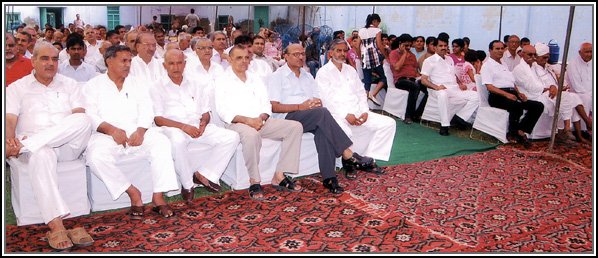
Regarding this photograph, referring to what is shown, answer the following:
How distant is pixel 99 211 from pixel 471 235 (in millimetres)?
2410

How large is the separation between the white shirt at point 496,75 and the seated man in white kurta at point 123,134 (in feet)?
12.6

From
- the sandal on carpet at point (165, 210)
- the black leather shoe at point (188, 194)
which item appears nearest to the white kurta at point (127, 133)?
the sandal on carpet at point (165, 210)

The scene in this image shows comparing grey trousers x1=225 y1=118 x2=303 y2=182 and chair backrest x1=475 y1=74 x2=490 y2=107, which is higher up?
chair backrest x1=475 y1=74 x2=490 y2=107

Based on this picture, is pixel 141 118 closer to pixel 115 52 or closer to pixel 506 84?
pixel 115 52

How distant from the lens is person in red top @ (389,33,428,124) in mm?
6657

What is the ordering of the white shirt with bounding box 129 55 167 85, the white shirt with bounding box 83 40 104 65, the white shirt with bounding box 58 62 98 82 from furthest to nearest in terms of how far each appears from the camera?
the white shirt with bounding box 83 40 104 65, the white shirt with bounding box 58 62 98 82, the white shirt with bounding box 129 55 167 85

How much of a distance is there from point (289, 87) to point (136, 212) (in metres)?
A: 1.64

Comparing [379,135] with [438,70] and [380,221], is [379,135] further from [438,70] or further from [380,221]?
[438,70]

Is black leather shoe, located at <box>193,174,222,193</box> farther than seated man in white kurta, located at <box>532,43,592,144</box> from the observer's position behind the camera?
No

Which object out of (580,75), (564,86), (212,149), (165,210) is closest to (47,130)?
(165,210)

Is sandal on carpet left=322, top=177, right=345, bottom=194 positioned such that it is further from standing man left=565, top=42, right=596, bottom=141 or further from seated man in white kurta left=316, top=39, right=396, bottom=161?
standing man left=565, top=42, right=596, bottom=141

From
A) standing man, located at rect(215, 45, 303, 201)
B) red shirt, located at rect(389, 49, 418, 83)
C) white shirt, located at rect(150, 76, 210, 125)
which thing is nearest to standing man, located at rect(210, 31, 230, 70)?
standing man, located at rect(215, 45, 303, 201)

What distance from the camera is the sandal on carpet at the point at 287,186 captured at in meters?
3.94

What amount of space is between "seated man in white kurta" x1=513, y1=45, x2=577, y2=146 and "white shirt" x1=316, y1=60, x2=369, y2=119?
2307 mm
